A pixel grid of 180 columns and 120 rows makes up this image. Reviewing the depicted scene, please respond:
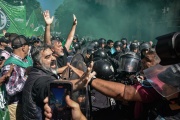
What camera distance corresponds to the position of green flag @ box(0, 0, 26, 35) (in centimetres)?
1119

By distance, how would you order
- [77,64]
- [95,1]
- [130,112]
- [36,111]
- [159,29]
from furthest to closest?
[95,1] < [159,29] < [130,112] < [77,64] < [36,111]

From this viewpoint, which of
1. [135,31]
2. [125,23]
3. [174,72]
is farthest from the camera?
[125,23]

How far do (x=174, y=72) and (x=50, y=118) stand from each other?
1.16m

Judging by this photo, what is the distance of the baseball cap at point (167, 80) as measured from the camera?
1691mm

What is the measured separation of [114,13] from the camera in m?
37.0

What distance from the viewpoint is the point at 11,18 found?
12273 mm

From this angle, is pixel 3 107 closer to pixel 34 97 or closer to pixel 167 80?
pixel 34 97

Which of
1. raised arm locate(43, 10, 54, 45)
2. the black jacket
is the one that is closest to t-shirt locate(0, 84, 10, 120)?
the black jacket

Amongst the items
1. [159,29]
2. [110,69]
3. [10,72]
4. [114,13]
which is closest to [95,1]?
[114,13]

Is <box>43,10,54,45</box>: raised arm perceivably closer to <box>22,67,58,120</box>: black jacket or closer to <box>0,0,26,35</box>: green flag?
<box>22,67,58,120</box>: black jacket

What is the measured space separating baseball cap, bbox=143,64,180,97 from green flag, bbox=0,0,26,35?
1038cm

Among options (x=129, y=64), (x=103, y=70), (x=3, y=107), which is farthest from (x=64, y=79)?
(x=103, y=70)

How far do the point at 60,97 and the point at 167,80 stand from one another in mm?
891

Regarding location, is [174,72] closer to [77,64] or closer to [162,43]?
[162,43]
